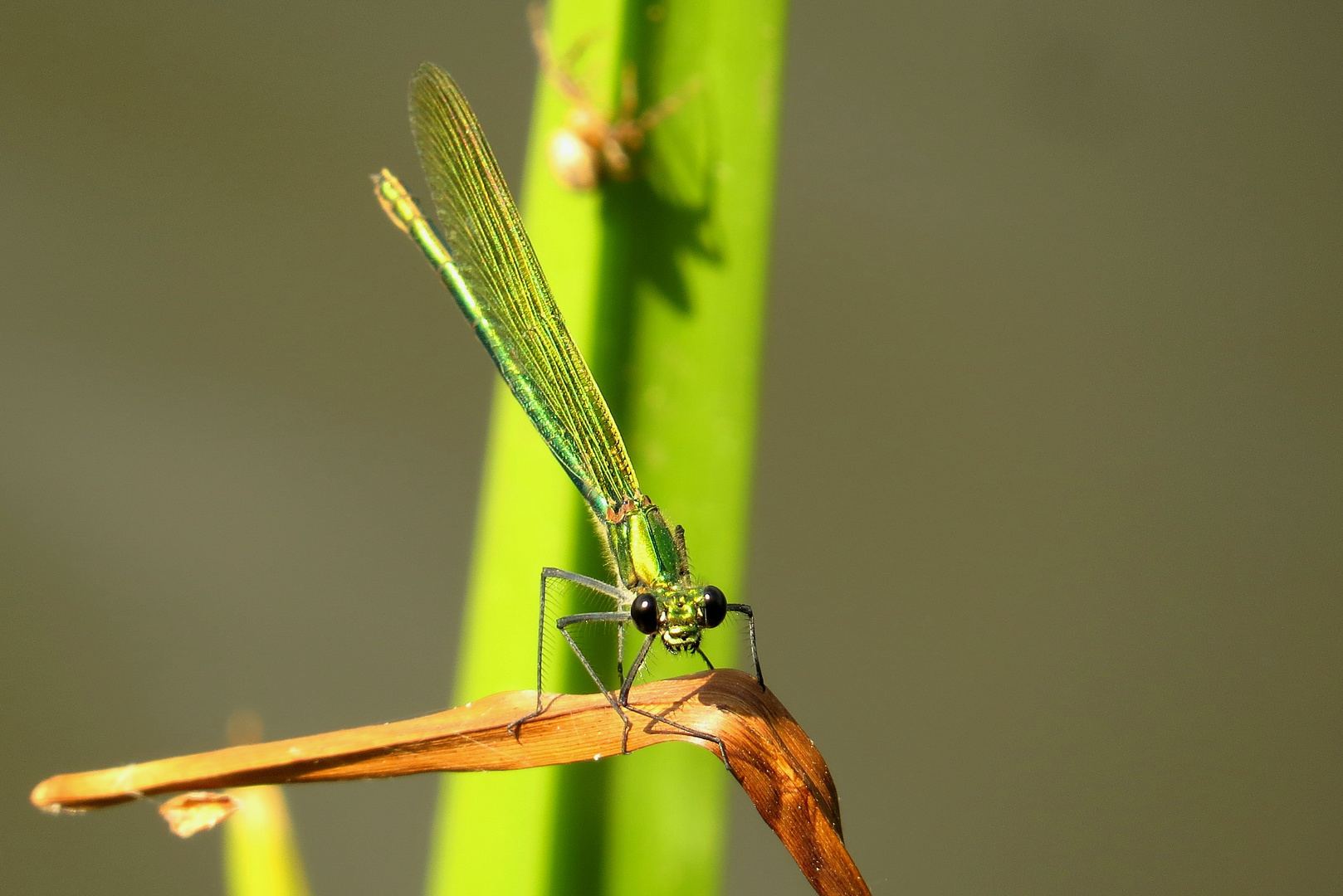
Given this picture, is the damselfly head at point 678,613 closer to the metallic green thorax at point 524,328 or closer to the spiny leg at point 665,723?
the metallic green thorax at point 524,328

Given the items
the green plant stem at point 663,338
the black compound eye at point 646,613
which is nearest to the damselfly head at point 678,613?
the black compound eye at point 646,613

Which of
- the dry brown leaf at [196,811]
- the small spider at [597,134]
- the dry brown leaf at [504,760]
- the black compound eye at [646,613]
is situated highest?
the small spider at [597,134]

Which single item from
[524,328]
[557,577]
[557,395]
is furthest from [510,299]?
[557,577]

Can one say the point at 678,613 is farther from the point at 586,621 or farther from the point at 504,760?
the point at 504,760

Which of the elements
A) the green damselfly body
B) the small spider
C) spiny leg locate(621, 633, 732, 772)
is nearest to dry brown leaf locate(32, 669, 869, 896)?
spiny leg locate(621, 633, 732, 772)

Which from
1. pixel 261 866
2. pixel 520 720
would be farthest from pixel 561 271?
pixel 261 866

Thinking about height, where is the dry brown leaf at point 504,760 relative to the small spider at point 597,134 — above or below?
below

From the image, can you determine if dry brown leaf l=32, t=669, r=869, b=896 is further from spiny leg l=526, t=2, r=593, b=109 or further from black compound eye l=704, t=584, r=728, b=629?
spiny leg l=526, t=2, r=593, b=109

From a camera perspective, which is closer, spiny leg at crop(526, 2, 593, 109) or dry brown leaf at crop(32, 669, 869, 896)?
dry brown leaf at crop(32, 669, 869, 896)
